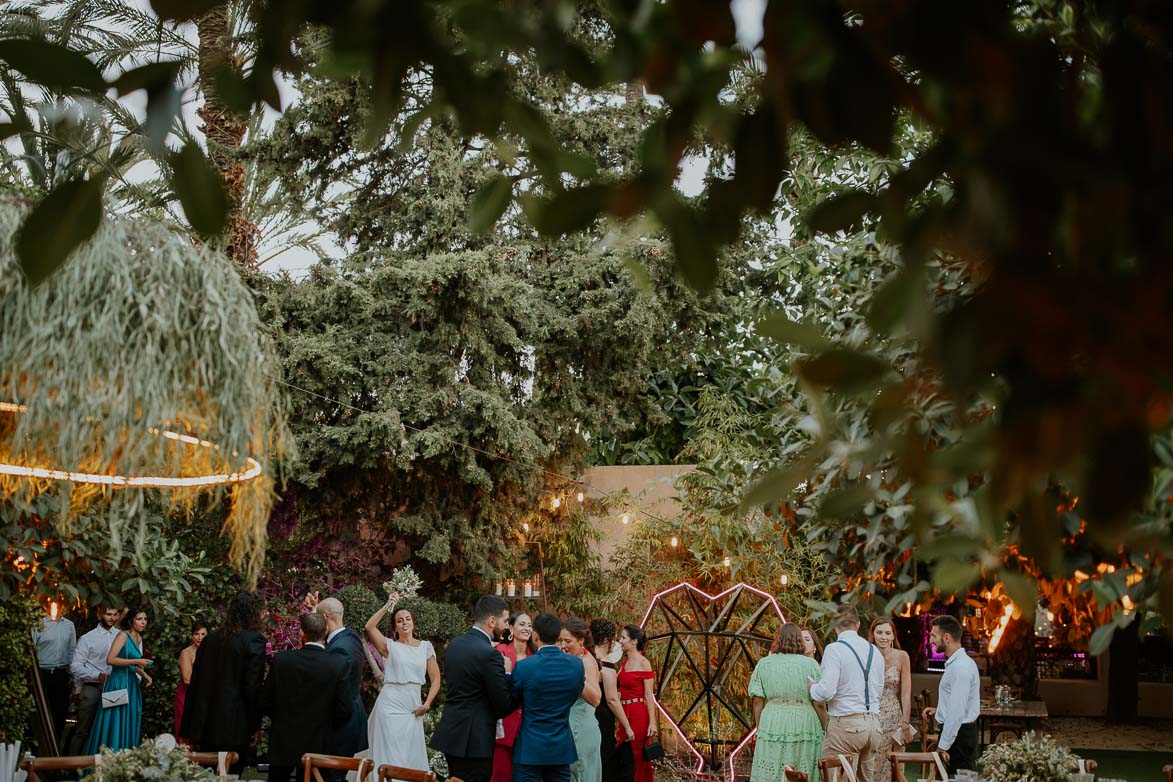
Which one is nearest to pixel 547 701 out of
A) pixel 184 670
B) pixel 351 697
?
pixel 351 697

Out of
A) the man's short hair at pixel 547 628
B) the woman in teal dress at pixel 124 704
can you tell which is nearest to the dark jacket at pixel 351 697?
the man's short hair at pixel 547 628

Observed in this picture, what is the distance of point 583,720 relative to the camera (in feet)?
24.5

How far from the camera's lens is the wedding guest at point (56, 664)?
390 inches

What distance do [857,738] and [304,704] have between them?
349cm

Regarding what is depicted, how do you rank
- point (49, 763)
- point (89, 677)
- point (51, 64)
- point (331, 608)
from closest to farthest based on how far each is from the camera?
1. point (51, 64)
2. point (49, 763)
3. point (331, 608)
4. point (89, 677)

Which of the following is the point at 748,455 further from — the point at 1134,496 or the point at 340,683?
the point at 1134,496

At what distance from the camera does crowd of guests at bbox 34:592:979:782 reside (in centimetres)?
693

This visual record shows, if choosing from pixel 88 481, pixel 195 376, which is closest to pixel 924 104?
pixel 195 376

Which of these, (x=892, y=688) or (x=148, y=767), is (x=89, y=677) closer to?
(x=148, y=767)

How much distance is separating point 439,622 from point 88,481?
630 centimetres

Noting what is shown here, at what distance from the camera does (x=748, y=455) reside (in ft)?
40.8

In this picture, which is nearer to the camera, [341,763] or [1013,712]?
[341,763]

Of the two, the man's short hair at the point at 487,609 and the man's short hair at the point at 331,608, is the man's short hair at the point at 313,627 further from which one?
the man's short hair at the point at 487,609

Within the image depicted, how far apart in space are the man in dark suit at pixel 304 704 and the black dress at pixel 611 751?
1.71m
